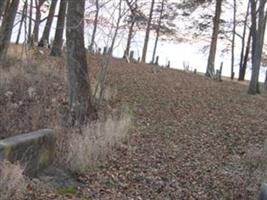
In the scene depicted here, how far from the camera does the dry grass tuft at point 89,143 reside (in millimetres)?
7957

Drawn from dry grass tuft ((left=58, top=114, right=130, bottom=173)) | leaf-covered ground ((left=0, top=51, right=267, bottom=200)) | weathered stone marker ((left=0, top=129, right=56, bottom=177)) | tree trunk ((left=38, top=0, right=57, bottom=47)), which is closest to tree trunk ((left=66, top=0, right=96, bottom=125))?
dry grass tuft ((left=58, top=114, right=130, bottom=173))

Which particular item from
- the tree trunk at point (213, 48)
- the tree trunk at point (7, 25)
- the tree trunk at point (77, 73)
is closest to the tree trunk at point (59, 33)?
the tree trunk at point (7, 25)

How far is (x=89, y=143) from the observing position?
335 inches

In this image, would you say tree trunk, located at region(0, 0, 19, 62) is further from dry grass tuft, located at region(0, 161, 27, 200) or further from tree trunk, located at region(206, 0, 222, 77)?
tree trunk, located at region(206, 0, 222, 77)

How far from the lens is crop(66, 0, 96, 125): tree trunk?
10.5 m

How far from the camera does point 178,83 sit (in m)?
19.4

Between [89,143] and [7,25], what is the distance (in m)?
7.78

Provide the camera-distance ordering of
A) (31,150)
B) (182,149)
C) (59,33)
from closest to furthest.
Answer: (31,150), (182,149), (59,33)

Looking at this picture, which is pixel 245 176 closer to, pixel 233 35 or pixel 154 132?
pixel 154 132

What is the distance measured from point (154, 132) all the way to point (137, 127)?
17.9 inches

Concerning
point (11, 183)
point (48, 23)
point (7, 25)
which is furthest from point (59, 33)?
point (11, 183)

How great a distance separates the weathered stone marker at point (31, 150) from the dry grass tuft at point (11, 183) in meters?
0.42

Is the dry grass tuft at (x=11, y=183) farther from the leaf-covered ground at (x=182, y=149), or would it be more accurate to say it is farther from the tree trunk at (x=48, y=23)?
the tree trunk at (x=48, y=23)

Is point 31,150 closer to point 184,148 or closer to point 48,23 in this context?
point 184,148
